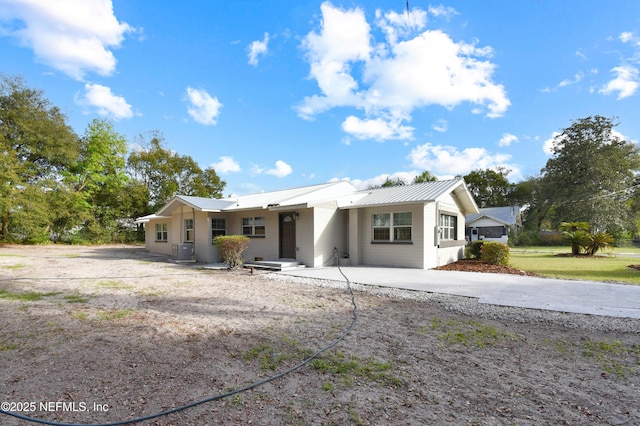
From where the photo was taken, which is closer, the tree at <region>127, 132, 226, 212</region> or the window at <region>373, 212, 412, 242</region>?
the window at <region>373, 212, 412, 242</region>

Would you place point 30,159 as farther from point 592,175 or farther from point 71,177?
point 592,175

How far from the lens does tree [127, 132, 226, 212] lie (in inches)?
1308

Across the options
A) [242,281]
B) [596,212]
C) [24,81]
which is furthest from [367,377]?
[596,212]

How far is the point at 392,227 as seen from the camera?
12.9 m

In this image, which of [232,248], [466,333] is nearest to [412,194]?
[232,248]

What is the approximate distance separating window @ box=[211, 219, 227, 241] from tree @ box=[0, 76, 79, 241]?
1647cm

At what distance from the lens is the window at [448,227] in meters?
14.2

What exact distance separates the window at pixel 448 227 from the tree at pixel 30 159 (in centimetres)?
2723

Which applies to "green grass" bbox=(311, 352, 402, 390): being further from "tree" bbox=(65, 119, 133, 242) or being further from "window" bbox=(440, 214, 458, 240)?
"tree" bbox=(65, 119, 133, 242)

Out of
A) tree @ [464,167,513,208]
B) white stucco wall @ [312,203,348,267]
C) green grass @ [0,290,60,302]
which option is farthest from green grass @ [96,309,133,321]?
tree @ [464,167,513,208]

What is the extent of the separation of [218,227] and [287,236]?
13.9 ft

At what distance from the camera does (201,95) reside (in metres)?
15.3

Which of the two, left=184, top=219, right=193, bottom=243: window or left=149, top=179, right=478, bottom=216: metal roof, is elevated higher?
left=149, top=179, right=478, bottom=216: metal roof

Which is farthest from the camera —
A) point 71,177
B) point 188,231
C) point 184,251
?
point 71,177
